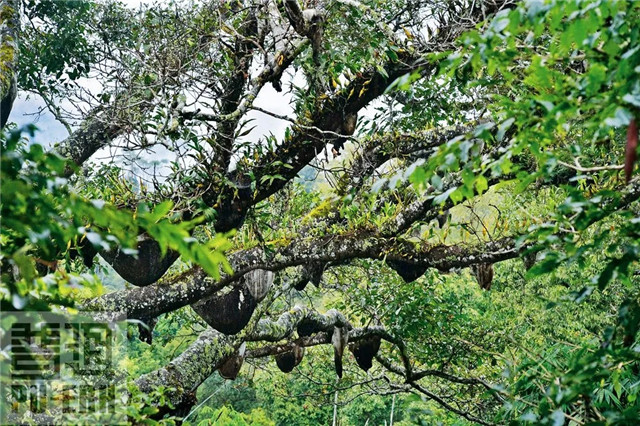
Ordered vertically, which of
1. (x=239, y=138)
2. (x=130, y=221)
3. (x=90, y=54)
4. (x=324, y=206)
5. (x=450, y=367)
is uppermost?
(x=90, y=54)

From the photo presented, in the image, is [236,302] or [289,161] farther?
[236,302]

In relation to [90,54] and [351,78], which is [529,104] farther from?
[90,54]

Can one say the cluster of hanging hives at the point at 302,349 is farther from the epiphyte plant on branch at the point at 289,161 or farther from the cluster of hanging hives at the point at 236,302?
the cluster of hanging hives at the point at 236,302

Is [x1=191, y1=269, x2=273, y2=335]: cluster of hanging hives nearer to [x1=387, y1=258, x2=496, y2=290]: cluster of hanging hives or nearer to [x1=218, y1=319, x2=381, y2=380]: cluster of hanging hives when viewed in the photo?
[x1=218, y1=319, x2=381, y2=380]: cluster of hanging hives

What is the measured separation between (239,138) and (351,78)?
1.02 metres

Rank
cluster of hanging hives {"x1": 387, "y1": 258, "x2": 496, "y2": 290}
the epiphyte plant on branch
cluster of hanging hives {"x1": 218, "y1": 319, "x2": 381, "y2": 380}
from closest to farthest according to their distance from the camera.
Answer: the epiphyte plant on branch, cluster of hanging hives {"x1": 387, "y1": 258, "x2": 496, "y2": 290}, cluster of hanging hives {"x1": 218, "y1": 319, "x2": 381, "y2": 380}

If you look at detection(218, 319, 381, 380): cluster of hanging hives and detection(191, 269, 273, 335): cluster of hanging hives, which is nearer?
detection(191, 269, 273, 335): cluster of hanging hives

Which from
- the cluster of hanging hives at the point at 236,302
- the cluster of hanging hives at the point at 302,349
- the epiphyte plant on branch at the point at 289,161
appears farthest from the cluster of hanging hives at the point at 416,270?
the cluster of hanging hives at the point at 302,349

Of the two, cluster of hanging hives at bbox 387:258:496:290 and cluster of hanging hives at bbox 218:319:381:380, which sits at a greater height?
cluster of hanging hives at bbox 387:258:496:290

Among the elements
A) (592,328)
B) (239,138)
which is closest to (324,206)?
(239,138)

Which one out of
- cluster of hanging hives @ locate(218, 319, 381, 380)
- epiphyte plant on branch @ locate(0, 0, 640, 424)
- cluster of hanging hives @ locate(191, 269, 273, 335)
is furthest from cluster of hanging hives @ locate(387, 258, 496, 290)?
cluster of hanging hives @ locate(218, 319, 381, 380)

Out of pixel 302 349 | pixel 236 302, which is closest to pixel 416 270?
pixel 236 302

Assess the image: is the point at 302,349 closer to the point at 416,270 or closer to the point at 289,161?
the point at 416,270

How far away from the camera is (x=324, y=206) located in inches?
203
